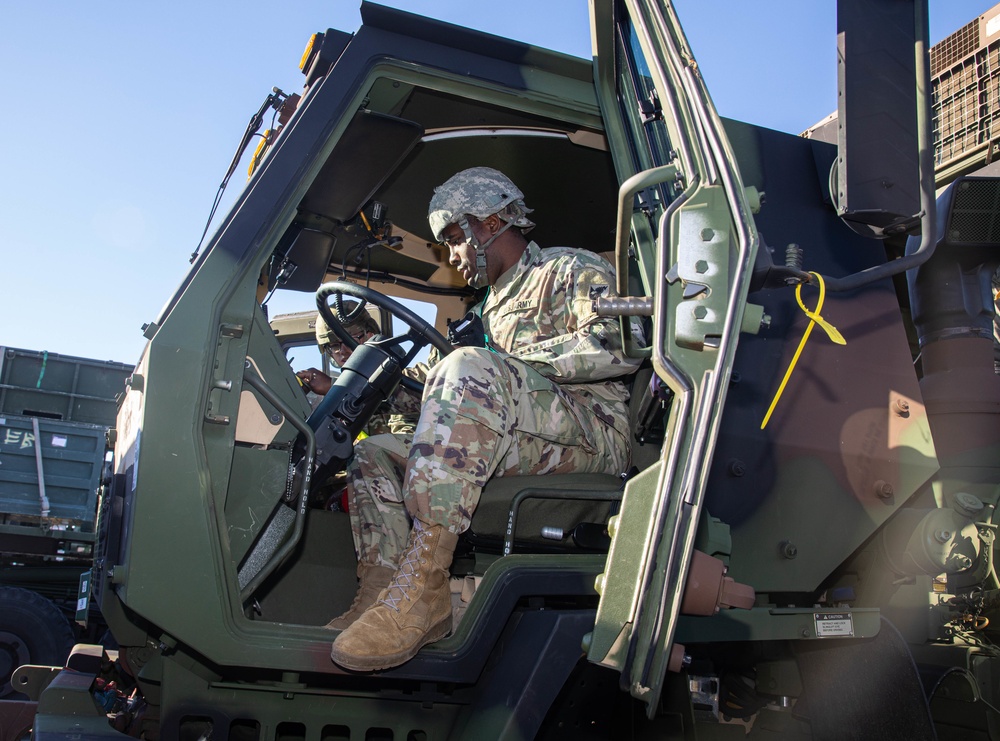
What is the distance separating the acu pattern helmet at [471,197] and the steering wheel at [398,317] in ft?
1.30

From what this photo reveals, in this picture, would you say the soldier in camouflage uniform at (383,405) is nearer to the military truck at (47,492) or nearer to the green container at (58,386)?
A: the military truck at (47,492)

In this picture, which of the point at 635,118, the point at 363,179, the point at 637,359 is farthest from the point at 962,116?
the point at 363,179

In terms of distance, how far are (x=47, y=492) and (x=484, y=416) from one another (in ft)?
30.3

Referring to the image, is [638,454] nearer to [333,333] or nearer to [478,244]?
[478,244]

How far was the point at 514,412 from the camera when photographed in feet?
7.50

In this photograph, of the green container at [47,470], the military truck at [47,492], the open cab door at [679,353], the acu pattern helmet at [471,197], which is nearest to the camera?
the open cab door at [679,353]

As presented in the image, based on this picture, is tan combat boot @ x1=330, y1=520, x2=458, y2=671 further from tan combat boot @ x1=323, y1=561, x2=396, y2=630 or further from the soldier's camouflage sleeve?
the soldier's camouflage sleeve

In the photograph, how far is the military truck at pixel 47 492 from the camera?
7078mm

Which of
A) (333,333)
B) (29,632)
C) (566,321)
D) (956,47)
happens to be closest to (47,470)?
(29,632)

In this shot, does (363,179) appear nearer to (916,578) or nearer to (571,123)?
(571,123)

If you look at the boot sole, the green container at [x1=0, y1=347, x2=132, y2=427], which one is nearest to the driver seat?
the boot sole

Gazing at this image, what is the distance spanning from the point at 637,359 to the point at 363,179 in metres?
1.04

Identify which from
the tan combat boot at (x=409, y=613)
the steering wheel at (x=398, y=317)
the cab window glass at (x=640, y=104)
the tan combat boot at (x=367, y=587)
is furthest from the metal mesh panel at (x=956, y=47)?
the tan combat boot at (x=367, y=587)

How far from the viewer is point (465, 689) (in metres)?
2.10
